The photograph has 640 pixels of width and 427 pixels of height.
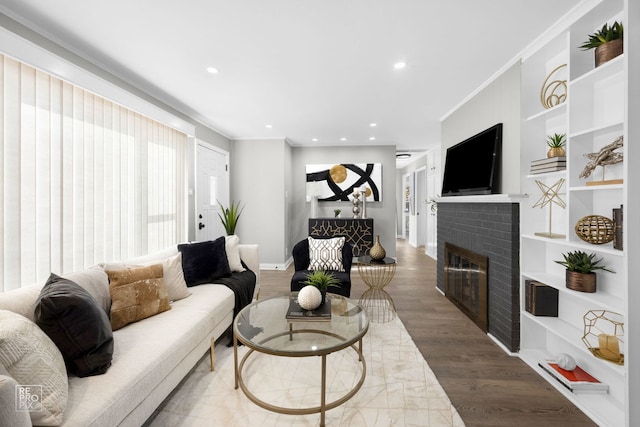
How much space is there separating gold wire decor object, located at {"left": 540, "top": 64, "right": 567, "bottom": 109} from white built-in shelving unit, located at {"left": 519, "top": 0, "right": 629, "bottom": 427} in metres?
0.05

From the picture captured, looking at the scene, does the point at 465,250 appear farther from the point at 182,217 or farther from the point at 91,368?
the point at 182,217

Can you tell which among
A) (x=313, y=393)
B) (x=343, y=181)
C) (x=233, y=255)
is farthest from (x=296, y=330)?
(x=343, y=181)

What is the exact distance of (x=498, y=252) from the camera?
255 cm

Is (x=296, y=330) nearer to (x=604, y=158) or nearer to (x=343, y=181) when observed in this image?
(x=604, y=158)

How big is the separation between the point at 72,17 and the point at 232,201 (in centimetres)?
363

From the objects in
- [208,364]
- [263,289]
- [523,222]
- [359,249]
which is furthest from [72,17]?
[359,249]

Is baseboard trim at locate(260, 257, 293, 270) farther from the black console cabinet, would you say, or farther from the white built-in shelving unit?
the white built-in shelving unit

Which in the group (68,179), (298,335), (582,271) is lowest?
(298,335)

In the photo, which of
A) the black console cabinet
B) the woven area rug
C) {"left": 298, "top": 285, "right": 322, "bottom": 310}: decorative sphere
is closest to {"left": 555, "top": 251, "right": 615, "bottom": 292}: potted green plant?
the woven area rug

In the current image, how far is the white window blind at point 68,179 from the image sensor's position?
182 centimetres

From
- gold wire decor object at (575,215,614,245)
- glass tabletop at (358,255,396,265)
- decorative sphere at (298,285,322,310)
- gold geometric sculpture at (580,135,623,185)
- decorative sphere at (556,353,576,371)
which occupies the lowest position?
decorative sphere at (556,353,576,371)

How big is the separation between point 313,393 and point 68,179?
2.43 meters

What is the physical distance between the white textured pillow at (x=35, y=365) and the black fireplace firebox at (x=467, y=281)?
3080 mm

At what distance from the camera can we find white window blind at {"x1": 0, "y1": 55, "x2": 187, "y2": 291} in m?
1.82
